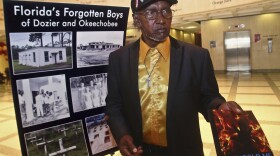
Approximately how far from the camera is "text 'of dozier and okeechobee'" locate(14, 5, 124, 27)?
1485mm

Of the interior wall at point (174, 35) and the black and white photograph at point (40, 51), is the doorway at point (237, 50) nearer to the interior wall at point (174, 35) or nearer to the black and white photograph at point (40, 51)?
the interior wall at point (174, 35)

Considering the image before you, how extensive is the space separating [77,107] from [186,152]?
88 centimetres

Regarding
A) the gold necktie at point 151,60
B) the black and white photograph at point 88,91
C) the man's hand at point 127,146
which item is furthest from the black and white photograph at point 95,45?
the man's hand at point 127,146

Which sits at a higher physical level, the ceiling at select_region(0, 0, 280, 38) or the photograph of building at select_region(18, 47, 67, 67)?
the ceiling at select_region(0, 0, 280, 38)

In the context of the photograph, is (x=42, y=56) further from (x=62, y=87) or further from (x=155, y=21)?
(x=155, y=21)

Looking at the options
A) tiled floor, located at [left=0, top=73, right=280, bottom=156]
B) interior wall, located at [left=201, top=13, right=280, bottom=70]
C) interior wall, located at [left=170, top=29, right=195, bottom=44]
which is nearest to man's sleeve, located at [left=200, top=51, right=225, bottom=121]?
tiled floor, located at [left=0, top=73, right=280, bottom=156]

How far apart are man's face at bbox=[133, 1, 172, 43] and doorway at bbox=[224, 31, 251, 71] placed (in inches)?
486

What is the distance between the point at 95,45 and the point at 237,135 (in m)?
1.25

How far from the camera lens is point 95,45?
190 centimetres

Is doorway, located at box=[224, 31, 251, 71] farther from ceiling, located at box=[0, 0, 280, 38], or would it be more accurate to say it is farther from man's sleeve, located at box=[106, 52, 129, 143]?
man's sleeve, located at box=[106, 52, 129, 143]

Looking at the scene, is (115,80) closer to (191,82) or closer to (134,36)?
(191,82)

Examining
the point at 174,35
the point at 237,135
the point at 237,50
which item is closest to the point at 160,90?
the point at 237,135

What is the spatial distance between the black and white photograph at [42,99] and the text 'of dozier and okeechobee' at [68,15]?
35cm

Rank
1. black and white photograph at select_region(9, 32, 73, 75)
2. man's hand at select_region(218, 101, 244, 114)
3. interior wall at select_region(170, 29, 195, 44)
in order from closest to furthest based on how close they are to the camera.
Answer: man's hand at select_region(218, 101, 244, 114) → black and white photograph at select_region(9, 32, 73, 75) → interior wall at select_region(170, 29, 195, 44)
